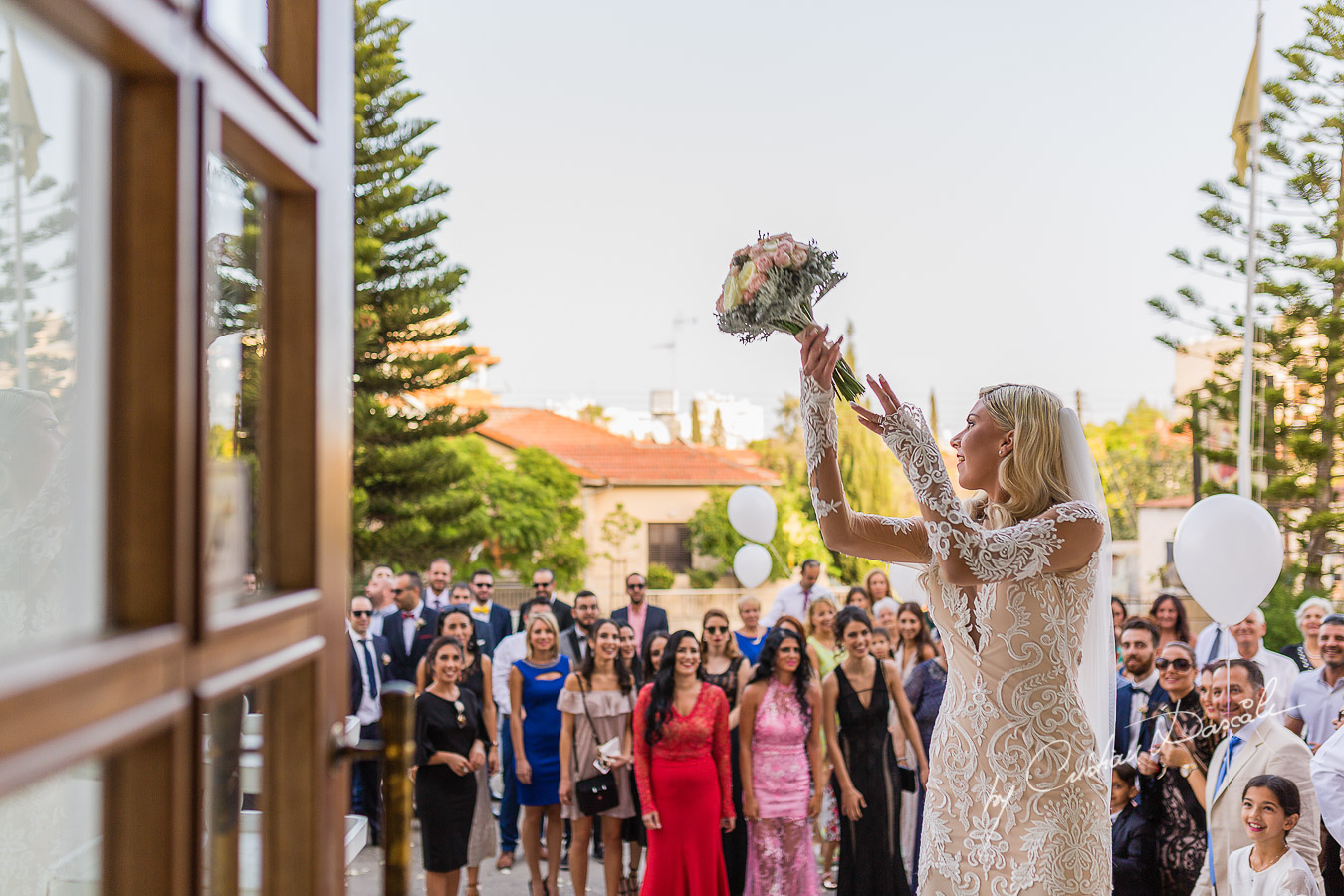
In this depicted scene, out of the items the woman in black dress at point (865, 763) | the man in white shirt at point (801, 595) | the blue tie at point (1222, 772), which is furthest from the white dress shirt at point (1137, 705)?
the man in white shirt at point (801, 595)

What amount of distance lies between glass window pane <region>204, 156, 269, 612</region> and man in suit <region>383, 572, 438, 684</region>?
20.6 feet

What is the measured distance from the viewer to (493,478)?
23562 mm

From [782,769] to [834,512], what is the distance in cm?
341

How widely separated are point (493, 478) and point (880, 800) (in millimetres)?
18739

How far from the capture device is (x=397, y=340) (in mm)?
18828

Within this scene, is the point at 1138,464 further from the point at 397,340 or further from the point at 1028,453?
the point at 1028,453

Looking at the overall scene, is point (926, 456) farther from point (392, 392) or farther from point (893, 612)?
point (392, 392)

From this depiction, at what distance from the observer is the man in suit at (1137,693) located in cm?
477

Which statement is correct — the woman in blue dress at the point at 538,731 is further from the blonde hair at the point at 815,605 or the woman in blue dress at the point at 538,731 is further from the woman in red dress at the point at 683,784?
the blonde hair at the point at 815,605

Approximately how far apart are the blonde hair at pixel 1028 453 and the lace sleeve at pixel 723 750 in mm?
3131

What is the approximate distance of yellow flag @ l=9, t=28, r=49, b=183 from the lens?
632 mm

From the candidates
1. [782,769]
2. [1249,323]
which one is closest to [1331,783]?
[782,769]

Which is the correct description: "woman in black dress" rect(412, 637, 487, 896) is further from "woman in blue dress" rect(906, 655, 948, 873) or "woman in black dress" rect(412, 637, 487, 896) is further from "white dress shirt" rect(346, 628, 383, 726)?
"woman in blue dress" rect(906, 655, 948, 873)

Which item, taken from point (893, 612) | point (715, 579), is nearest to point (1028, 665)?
point (893, 612)
